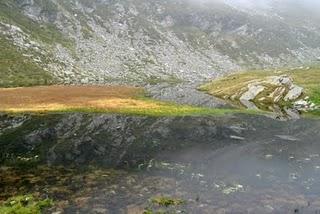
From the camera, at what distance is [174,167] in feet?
125

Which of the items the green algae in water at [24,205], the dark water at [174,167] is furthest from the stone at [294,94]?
the green algae in water at [24,205]

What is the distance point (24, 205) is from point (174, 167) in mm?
13752

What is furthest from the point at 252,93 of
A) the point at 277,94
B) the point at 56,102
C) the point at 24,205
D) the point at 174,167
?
the point at 24,205

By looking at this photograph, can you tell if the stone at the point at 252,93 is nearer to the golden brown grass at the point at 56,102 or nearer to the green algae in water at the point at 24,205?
the golden brown grass at the point at 56,102

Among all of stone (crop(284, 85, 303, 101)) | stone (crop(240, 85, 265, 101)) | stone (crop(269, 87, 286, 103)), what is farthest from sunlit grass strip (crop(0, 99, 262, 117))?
stone (crop(240, 85, 265, 101))

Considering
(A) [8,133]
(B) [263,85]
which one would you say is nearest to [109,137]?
(A) [8,133]

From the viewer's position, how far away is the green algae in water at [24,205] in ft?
90.5

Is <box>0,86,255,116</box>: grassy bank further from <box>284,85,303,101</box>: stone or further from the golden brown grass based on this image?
<box>284,85,303,101</box>: stone

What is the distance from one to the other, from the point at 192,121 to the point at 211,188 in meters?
28.1

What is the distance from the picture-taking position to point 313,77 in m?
110

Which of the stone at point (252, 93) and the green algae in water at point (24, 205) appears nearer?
the green algae in water at point (24, 205)

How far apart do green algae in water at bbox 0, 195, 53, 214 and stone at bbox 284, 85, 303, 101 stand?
208ft

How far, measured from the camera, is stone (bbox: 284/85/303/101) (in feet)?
274

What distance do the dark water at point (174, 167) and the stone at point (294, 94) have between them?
2453 cm
